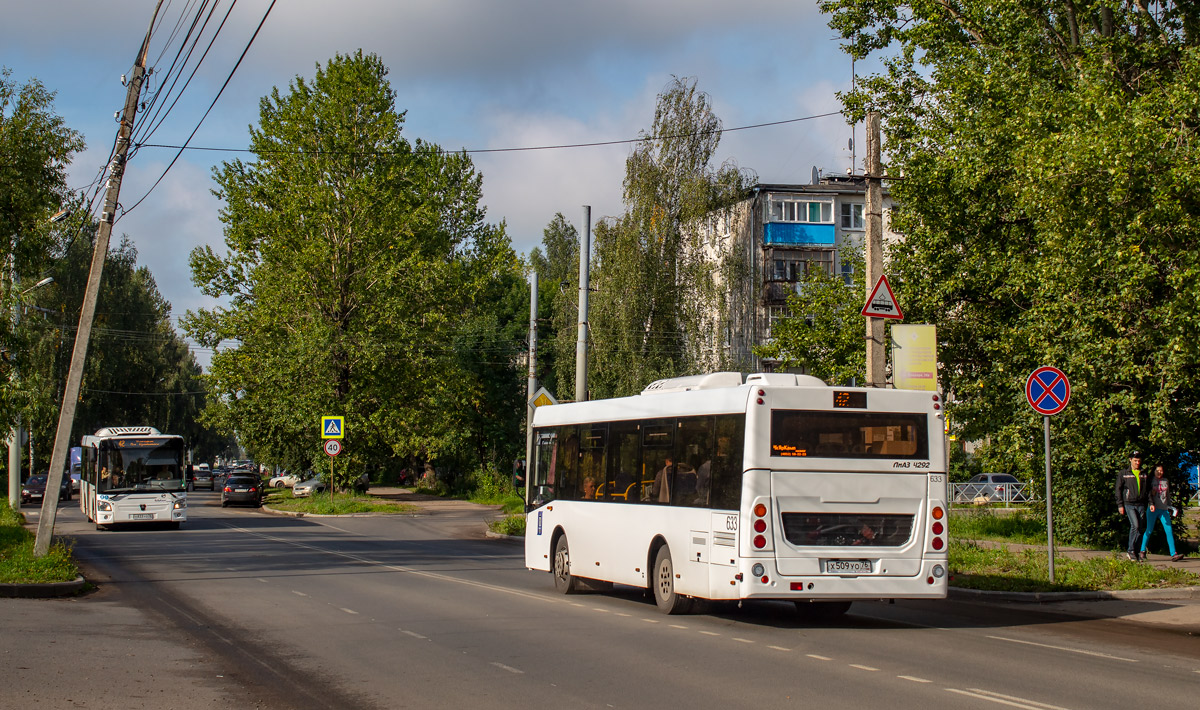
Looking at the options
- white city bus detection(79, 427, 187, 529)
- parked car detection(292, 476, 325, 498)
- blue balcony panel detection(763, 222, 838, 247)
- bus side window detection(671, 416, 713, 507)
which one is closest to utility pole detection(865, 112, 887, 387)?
bus side window detection(671, 416, 713, 507)

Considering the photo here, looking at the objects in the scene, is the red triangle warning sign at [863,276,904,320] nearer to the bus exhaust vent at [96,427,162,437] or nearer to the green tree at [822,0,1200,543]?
the green tree at [822,0,1200,543]

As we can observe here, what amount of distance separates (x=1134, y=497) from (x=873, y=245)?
6600mm

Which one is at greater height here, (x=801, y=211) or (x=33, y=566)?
(x=801, y=211)

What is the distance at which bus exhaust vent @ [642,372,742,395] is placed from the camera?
13.6 m

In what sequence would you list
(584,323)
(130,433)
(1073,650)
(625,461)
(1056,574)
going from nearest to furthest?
(1073,650), (625,461), (1056,574), (584,323), (130,433)

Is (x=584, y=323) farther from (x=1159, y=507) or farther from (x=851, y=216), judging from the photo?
(x=851, y=216)

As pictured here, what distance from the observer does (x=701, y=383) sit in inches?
550

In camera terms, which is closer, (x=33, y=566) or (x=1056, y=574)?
(x=33, y=566)

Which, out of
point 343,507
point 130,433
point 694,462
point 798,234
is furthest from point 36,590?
point 798,234

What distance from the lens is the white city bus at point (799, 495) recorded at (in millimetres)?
12000

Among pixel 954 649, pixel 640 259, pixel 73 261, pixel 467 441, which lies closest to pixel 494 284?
pixel 467 441

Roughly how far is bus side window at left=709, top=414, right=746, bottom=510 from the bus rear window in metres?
0.40

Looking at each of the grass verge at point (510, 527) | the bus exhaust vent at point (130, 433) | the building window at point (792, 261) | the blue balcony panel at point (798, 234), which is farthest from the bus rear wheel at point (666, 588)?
the blue balcony panel at point (798, 234)

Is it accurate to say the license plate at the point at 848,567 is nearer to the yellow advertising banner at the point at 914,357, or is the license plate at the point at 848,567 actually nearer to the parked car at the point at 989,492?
the yellow advertising banner at the point at 914,357
